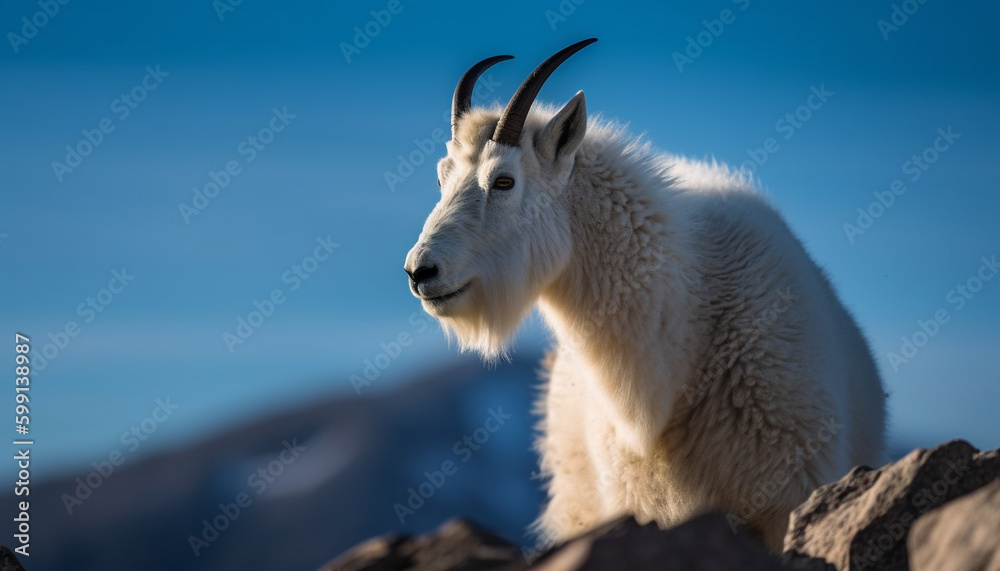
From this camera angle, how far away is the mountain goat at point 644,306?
4.76m

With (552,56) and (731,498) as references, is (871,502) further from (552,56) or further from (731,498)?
(552,56)

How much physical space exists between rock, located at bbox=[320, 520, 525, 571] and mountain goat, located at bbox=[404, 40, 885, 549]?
2374 millimetres

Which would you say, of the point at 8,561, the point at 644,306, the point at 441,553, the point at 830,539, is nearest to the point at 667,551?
the point at 441,553

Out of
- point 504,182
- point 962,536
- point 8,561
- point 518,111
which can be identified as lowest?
point 962,536

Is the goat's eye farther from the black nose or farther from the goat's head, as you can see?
the black nose

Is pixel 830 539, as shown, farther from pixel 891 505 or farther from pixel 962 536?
pixel 962 536

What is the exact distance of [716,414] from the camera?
4898 millimetres

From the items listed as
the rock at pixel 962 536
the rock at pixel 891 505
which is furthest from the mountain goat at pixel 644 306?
the rock at pixel 962 536

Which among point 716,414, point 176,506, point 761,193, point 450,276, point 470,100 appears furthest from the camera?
point 176,506

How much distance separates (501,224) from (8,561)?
2.69 metres

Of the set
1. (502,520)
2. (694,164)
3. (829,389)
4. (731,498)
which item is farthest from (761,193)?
(502,520)

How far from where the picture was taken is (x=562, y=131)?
5000mm

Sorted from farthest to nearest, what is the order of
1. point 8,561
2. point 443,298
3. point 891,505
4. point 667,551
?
point 443,298 < point 8,561 < point 891,505 < point 667,551

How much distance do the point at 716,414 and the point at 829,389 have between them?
62 cm
